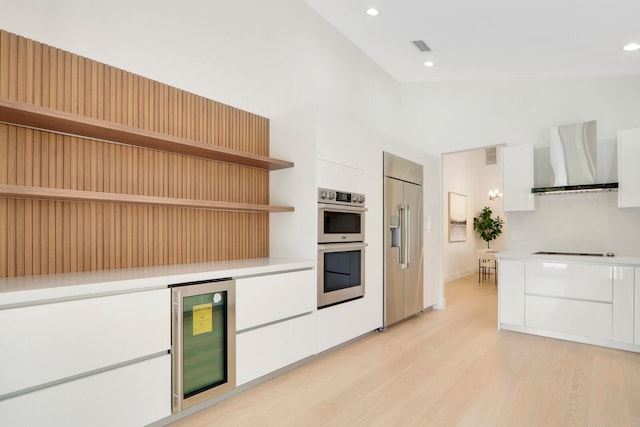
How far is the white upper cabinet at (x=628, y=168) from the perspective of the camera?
3.81 metres

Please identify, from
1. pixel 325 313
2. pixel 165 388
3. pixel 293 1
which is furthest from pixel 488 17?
pixel 165 388

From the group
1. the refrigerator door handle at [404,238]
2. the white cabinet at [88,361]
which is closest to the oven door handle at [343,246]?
the refrigerator door handle at [404,238]

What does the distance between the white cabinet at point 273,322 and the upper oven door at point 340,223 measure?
381 millimetres

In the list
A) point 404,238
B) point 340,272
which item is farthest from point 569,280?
point 340,272

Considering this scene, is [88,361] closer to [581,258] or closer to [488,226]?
[581,258]

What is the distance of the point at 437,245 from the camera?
541 cm

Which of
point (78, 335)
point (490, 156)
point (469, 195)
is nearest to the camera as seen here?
point (78, 335)

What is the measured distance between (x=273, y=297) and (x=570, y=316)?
314 centimetres

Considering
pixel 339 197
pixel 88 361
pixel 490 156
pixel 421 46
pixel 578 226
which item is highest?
pixel 421 46

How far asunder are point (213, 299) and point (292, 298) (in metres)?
0.73

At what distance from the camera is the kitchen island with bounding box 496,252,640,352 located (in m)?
3.58

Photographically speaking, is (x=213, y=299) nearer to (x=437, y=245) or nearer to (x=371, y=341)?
(x=371, y=341)

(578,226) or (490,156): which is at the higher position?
(490,156)

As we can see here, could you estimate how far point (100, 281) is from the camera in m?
1.94
